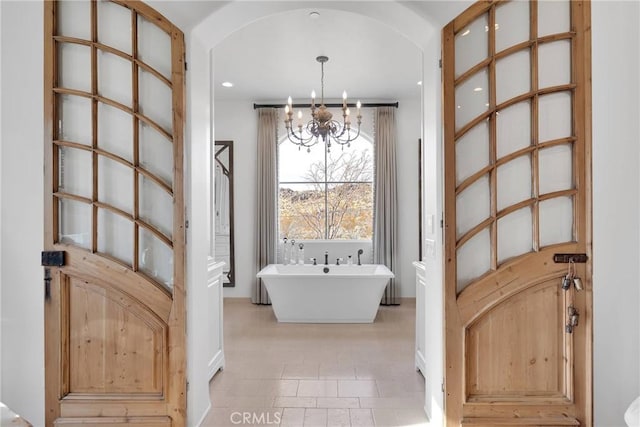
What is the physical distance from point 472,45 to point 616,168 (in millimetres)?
974

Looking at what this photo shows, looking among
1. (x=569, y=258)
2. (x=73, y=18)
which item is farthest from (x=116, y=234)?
(x=569, y=258)

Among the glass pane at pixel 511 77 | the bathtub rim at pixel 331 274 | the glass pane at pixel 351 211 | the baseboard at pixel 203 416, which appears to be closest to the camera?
the glass pane at pixel 511 77

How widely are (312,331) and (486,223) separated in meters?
2.59

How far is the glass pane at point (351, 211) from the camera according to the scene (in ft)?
18.3

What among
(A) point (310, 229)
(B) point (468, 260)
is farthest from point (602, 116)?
(A) point (310, 229)

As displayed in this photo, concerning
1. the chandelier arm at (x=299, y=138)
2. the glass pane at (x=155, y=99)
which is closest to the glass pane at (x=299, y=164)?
the chandelier arm at (x=299, y=138)

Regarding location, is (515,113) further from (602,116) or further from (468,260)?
(468,260)

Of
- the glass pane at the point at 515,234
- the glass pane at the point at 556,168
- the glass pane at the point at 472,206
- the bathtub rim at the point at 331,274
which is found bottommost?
the bathtub rim at the point at 331,274

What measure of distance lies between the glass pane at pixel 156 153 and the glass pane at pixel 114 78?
186 mm

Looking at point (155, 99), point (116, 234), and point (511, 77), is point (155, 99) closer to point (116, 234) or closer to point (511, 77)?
point (116, 234)

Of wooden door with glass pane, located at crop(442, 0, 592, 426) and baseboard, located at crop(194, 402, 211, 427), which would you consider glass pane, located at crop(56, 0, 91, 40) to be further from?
baseboard, located at crop(194, 402, 211, 427)

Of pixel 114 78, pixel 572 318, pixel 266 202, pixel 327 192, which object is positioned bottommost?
pixel 572 318

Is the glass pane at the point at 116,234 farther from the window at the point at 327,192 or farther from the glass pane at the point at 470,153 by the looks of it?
the window at the point at 327,192
